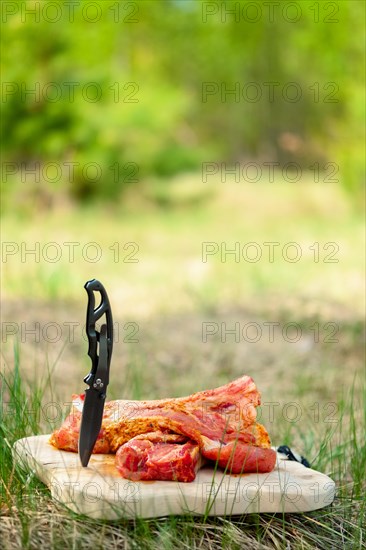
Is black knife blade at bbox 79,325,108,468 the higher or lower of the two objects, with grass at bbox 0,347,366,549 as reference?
higher

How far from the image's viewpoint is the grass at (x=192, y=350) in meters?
2.31

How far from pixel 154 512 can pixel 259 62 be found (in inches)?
1028

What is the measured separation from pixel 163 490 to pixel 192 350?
3.82 metres

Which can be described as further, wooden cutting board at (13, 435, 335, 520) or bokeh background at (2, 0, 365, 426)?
bokeh background at (2, 0, 365, 426)

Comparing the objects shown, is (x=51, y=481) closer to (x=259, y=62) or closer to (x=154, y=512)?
(x=154, y=512)

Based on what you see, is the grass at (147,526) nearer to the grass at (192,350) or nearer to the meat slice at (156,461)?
the grass at (192,350)

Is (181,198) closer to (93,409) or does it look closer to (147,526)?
(93,409)

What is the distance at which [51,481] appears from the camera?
2268 mm

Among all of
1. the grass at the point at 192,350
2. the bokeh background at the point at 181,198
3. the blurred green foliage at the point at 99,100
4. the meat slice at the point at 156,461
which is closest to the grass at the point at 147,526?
the grass at the point at 192,350

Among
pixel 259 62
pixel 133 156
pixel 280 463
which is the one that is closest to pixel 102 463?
pixel 280 463

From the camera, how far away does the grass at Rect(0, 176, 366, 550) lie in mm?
2309

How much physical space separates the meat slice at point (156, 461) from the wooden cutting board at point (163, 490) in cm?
2

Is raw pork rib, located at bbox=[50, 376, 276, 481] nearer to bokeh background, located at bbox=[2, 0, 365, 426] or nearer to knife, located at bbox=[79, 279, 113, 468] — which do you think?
knife, located at bbox=[79, 279, 113, 468]

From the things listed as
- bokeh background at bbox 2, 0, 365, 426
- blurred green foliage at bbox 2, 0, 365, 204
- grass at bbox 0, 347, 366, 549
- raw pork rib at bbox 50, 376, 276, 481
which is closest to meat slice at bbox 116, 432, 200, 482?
raw pork rib at bbox 50, 376, 276, 481
